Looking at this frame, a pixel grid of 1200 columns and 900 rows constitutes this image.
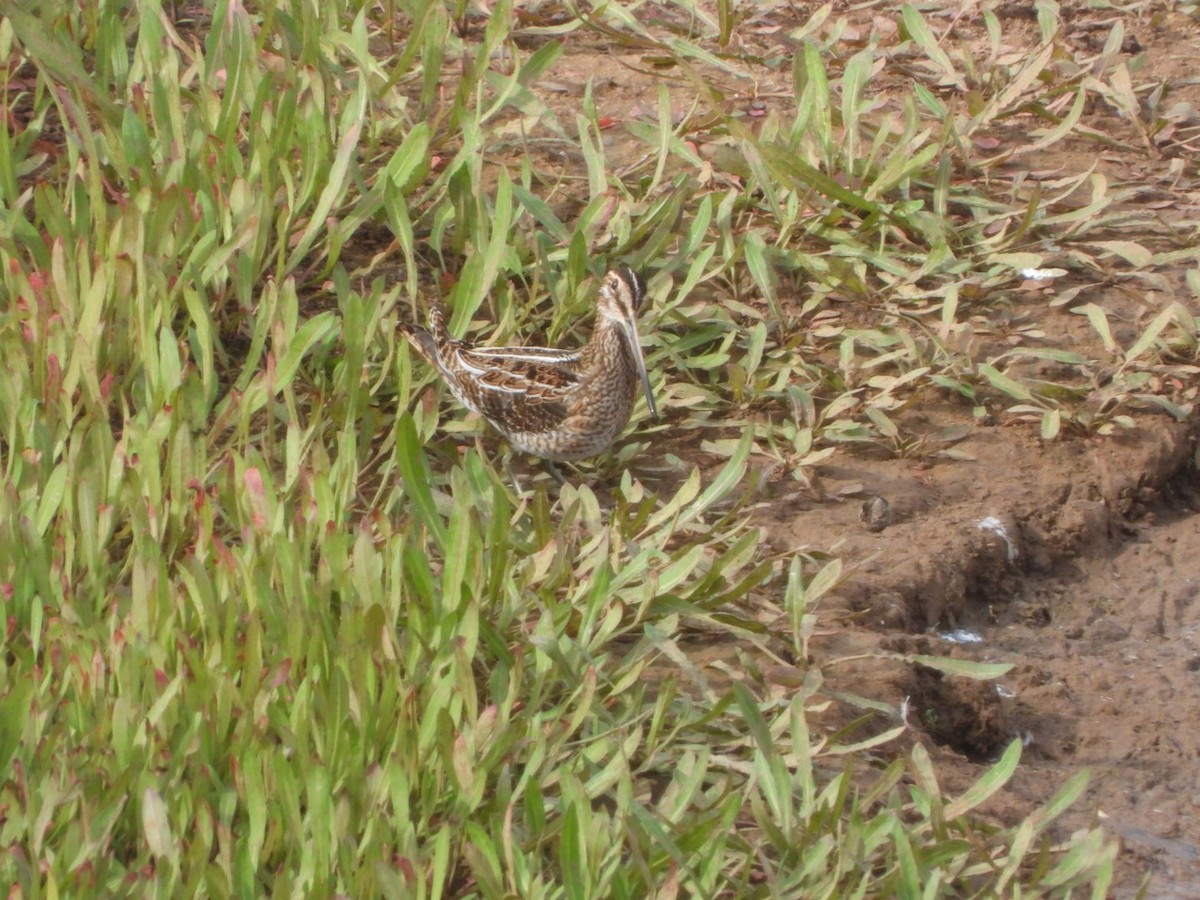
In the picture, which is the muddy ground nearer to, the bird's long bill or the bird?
the bird's long bill

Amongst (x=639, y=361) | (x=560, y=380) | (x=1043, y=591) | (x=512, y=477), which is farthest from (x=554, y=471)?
(x=1043, y=591)

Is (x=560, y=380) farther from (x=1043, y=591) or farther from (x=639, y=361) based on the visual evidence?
(x=1043, y=591)

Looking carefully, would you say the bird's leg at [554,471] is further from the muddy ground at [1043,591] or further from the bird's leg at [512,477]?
the muddy ground at [1043,591]

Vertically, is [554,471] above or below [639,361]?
below

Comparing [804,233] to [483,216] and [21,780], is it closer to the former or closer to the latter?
[483,216]

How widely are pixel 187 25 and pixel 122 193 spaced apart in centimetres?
122

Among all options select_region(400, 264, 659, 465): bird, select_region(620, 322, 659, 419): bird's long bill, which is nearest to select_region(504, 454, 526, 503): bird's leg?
select_region(400, 264, 659, 465): bird

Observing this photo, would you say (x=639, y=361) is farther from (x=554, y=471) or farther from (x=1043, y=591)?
(x=1043, y=591)

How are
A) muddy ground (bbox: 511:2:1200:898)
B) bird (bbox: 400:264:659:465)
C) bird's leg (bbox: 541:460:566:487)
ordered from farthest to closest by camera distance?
bird's leg (bbox: 541:460:566:487)
bird (bbox: 400:264:659:465)
muddy ground (bbox: 511:2:1200:898)

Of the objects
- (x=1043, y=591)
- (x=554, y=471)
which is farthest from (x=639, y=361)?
(x=1043, y=591)

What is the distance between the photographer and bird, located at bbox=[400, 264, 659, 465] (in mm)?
4621

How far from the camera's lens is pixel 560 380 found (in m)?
4.75

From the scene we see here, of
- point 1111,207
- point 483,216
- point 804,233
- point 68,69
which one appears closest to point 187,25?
point 68,69

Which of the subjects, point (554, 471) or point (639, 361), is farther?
point (554, 471)
